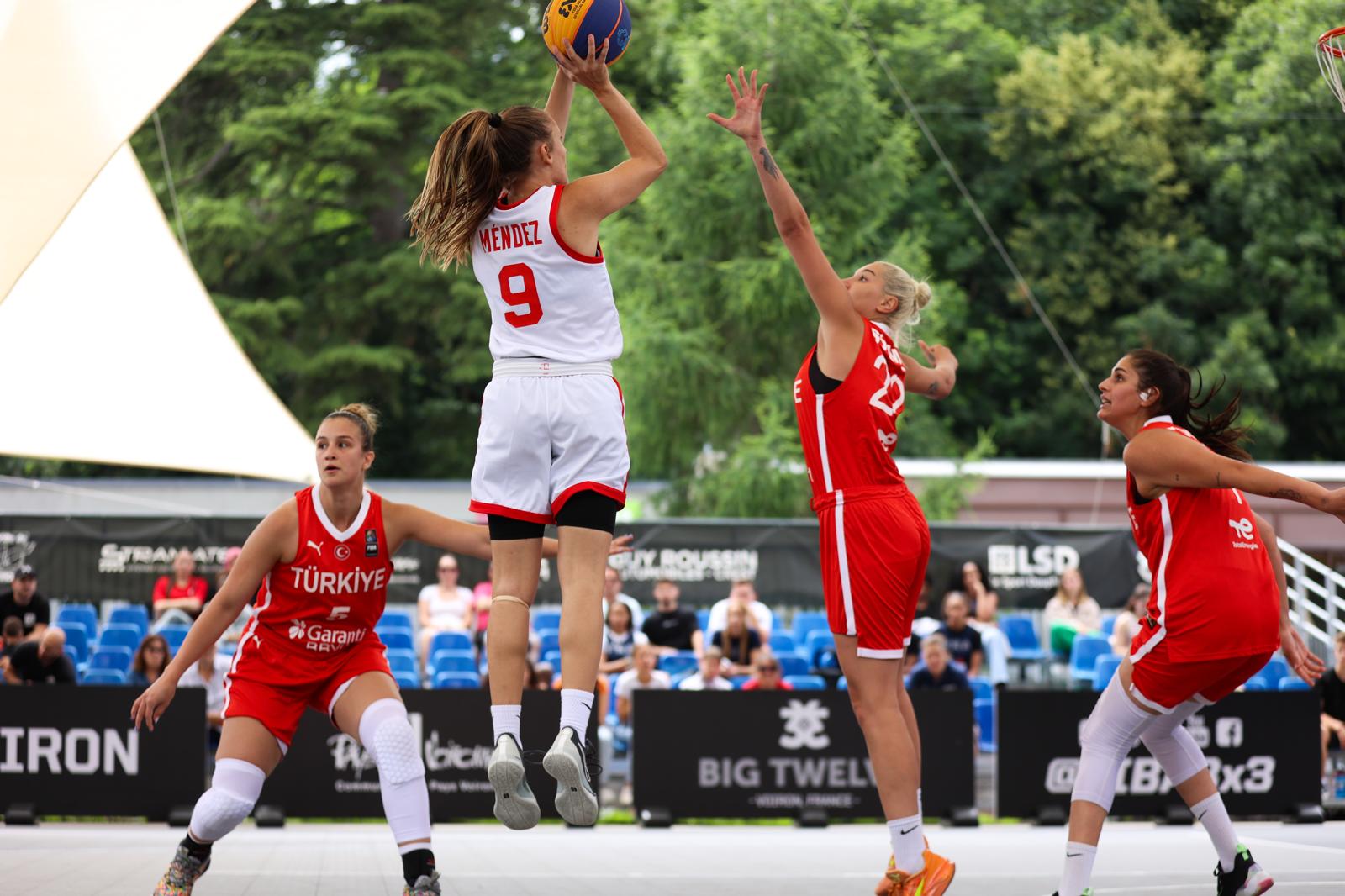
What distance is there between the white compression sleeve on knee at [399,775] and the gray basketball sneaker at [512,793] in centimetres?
86

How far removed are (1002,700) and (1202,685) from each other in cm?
603

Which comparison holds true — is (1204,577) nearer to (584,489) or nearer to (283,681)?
(584,489)

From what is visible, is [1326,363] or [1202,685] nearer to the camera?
[1202,685]

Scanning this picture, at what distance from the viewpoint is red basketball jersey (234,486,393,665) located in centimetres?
616

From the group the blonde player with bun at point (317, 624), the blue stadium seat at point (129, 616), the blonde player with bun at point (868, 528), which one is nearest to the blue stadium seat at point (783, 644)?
the blue stadium seat at point (129, 616)

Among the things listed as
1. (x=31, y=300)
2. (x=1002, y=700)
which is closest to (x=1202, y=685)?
(x=1002, y=700)

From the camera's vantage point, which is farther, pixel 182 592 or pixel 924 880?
pixel 182 592

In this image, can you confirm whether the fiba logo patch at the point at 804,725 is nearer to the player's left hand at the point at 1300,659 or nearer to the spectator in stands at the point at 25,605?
the player's left hand at the point at 1300,659

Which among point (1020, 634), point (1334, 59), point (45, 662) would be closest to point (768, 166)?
point (1334, 59)

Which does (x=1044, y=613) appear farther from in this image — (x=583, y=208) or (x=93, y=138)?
(x=583, y=208)

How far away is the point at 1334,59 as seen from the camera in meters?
10.4

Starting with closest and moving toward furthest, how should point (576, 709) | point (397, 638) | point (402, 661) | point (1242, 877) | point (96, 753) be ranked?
point (576, 709) → point (1242, 877) → point (96, 753) → point (402, 661) → point (397, 638)

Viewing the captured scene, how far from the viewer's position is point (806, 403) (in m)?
6.23

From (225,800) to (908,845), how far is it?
2601 millimetres
